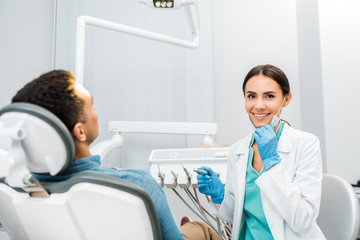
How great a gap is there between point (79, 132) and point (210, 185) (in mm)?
678

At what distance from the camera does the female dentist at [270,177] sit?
0.96m

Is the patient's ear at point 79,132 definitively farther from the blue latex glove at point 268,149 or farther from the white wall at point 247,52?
the white wall at point 247,52

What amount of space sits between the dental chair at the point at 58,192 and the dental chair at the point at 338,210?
0.75 meters

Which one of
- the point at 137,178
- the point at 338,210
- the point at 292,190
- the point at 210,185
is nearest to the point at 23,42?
the point at 210,185

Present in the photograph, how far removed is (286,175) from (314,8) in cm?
145

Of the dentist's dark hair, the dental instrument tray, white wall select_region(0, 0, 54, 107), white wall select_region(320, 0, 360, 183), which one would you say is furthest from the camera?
white wall select_region(0, 0, 54, 107)

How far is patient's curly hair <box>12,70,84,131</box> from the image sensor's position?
643mm

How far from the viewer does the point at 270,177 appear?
97 cm

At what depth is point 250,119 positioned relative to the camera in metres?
1.18

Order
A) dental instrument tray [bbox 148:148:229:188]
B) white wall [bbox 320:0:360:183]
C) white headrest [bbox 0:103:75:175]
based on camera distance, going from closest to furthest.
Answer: white headrest [bbox 0:103:75:175], dental instrument tray [bbox 148:148:229:188], white wall [bbox 320:0:360:183]

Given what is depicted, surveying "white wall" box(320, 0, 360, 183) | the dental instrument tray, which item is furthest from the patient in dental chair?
"white wall" box(320, 0, 360, 183)

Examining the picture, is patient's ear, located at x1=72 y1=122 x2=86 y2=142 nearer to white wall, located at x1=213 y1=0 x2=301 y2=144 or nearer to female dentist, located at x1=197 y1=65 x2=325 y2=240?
female dentist, located at x1=197 y1=65 x2=325 y2=240

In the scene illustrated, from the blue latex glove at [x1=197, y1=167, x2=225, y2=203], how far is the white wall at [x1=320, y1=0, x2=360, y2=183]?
0.96m

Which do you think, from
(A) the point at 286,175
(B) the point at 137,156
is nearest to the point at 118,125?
(B) the point at 137,156
